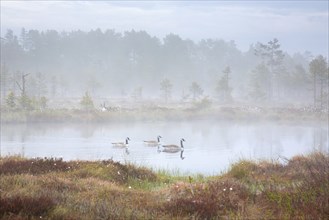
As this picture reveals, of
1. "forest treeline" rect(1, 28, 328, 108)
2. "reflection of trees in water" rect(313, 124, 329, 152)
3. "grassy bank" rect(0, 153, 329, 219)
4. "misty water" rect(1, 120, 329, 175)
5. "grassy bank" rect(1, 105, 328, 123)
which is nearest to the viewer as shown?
"grassy bank" rect(0, 153, 329, 219)

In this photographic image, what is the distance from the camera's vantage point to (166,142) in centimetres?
3972

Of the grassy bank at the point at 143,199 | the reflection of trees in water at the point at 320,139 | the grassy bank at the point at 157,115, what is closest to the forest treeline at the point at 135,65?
the grassy bank at the point at 157,115

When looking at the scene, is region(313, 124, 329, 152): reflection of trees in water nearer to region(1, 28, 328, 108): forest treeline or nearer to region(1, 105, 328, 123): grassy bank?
region(1, 105, 328, 123): grassy bank

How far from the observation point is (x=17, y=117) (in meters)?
53.7

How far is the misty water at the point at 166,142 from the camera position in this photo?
2739 cm

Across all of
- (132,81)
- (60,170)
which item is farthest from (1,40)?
(60,170)

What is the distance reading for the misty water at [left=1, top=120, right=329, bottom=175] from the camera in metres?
27.4

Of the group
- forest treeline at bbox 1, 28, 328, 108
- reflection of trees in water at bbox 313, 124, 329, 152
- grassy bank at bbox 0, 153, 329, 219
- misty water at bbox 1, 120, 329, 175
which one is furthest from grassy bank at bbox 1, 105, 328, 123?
grassy bank at bbox 0, 153, 329, 219

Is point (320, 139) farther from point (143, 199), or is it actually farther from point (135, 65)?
point (135, 65)

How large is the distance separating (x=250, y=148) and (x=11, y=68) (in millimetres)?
99588

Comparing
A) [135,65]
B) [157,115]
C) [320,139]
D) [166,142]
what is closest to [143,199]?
[166,142]

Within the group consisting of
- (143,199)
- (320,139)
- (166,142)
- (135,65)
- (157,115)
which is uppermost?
(135,65)

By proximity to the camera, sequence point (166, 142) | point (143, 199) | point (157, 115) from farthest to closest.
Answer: point (157, 115) < point (166, 142) < point (143, 199)

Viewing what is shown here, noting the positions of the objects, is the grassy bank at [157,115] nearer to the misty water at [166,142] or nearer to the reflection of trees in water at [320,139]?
the misty water at [166,142]
